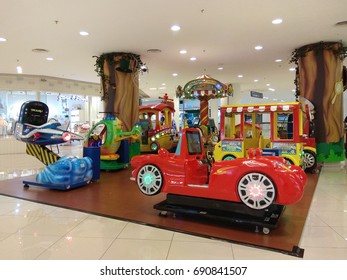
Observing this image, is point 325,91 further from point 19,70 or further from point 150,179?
point 19,70

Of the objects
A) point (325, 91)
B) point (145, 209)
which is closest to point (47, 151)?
point (145, 209)

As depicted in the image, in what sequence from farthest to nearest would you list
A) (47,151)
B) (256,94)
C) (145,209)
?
(256,94) < (47,151) < (145,209)

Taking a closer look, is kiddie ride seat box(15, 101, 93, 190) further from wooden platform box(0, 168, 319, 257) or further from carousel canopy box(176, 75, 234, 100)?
carousel canopy box(176, 75, 234, 100)

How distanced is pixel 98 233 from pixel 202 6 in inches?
169

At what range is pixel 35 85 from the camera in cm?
1305

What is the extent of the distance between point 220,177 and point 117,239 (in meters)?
1.35

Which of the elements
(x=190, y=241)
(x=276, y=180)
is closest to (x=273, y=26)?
(x=276, y=180)

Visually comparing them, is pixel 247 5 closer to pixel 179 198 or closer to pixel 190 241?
pixel 179 198

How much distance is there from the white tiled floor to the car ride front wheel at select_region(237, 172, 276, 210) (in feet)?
1.72

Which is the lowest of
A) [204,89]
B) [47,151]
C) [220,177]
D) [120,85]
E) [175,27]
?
[220,177]

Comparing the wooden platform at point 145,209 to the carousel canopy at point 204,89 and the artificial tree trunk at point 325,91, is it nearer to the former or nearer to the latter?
the artificial tree trunk at point 325,91

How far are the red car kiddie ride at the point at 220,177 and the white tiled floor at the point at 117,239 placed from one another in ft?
1.84

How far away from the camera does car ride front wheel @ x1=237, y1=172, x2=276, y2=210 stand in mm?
3158

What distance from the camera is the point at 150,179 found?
152 inches
